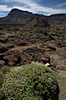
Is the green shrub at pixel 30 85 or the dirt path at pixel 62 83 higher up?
the green shrub at pixel 30 85

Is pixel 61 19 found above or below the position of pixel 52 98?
below

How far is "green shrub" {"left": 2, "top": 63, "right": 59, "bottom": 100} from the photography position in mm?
9891

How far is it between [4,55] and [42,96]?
8833 millimetres

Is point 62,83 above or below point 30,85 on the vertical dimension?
below

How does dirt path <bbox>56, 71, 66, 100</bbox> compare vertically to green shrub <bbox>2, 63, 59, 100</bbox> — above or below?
below

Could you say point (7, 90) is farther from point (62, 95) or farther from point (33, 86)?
point (62, 95)

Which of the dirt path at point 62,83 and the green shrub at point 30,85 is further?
the dirt path at point 62,83

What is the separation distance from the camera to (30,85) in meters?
10.4

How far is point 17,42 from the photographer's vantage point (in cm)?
2470

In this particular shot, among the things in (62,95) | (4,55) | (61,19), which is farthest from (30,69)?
(61,19)

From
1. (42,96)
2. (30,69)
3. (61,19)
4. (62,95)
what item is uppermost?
(30,69)

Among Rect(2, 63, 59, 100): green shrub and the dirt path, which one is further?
the dirt path

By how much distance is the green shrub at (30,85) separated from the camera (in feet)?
32.4

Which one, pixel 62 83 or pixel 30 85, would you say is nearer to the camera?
pixel 30 85
